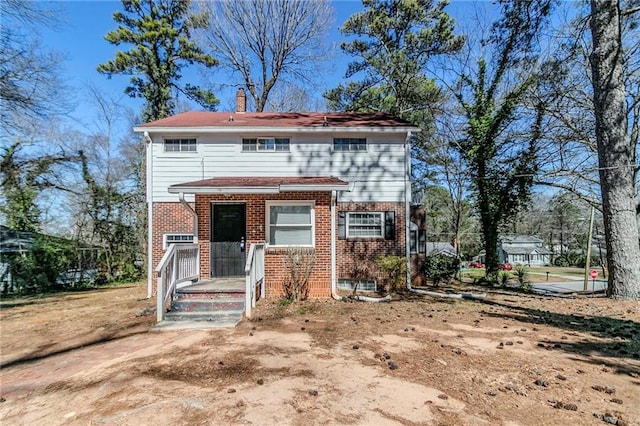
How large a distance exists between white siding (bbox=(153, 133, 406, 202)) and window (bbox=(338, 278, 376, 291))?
8.39ft

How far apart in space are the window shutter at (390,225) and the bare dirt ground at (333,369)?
356cm

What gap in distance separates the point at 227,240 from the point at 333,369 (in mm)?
5929

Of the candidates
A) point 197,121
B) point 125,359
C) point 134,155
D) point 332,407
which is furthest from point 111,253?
point 332,407

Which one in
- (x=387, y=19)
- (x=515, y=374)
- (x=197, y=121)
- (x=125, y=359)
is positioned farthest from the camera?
(x=387, y=19)

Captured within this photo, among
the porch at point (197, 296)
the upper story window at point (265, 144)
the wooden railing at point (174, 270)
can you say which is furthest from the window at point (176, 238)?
the upper story window at point (265, 144)

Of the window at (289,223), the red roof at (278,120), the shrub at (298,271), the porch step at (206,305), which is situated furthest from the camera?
the red roof at (278,120)

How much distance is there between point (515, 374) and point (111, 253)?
636 inches

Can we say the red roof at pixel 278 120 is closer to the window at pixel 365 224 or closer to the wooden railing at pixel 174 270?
the window at pixel 365 224

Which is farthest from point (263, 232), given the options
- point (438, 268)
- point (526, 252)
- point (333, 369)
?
point (526, 252)

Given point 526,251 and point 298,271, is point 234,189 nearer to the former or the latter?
point 298,271

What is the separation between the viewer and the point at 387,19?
17.7 meters

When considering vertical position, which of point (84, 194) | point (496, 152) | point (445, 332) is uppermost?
point (496, 152)

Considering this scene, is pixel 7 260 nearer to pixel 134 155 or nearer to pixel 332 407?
pixel 134 155

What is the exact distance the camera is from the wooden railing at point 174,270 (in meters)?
6.72
